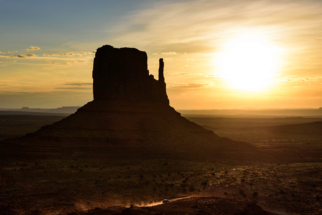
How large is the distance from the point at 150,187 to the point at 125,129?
28.7m

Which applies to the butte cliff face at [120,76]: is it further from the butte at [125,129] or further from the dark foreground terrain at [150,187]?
the dark foreground terrain at [150,187]

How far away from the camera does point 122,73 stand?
6444cm

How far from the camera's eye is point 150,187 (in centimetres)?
3083

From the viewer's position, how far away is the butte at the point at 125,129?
169ft

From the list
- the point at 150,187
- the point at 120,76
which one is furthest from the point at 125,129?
the point at 150,187

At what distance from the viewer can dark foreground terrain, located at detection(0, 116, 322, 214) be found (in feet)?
78.6

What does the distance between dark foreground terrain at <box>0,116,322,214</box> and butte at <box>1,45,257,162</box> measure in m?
6.21

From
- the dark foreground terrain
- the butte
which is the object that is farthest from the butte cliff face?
the dark foreground terrain

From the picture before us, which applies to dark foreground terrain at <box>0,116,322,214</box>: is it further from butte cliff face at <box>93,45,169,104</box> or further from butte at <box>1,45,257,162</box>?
butte cliff face at <box>93,45,169,104</box>

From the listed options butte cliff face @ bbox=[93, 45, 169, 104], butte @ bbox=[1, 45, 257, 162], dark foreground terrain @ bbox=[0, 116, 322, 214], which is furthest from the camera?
butte cliff face @ bbox=[93, 45, 169, 104]

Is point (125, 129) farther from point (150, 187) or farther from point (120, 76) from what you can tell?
point (150, 187)

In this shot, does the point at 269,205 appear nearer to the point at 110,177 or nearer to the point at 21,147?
the point at 110,177

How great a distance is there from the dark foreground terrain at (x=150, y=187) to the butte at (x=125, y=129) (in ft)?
20.4

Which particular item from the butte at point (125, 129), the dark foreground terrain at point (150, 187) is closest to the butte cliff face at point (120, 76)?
the butte at point (125, 129)
